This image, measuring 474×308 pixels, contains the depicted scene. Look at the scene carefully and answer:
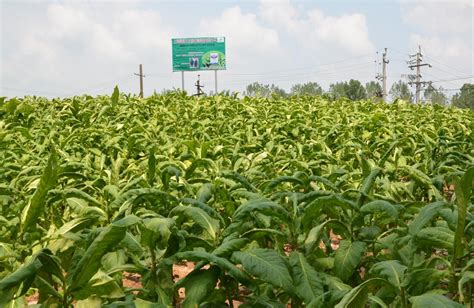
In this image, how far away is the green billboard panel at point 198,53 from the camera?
125 ft

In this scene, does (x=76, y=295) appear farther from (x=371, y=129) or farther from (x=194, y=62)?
(x=194, y=62)

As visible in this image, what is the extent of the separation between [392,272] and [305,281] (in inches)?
10.9

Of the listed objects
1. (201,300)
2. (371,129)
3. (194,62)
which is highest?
(194,62)

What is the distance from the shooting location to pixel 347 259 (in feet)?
6.26

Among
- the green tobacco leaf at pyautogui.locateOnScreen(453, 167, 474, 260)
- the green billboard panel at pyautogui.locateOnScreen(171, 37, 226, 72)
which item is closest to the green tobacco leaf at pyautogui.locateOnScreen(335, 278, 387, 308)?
the green tobacco leaf at pyautogui.locateOnScreen(453, 167, 474, 260)

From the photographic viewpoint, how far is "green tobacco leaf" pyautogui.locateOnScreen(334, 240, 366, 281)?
→ 6.20 ft

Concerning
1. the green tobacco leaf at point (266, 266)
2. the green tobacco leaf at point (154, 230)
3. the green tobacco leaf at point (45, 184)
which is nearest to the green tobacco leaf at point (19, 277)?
the green tobacco leaf at point (45, 184)

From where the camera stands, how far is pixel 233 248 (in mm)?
1666

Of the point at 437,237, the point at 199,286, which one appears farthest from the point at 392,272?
the point at 199,286

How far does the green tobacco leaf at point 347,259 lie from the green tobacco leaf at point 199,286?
0.50 metres

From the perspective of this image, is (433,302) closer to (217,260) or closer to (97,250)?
(217,260)

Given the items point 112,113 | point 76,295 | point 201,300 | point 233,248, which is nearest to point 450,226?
point 233,248

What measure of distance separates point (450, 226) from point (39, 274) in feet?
4.38

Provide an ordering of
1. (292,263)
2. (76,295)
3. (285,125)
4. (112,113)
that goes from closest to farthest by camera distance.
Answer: (76,295)
(292,263)
(285,125)
(112,113)
